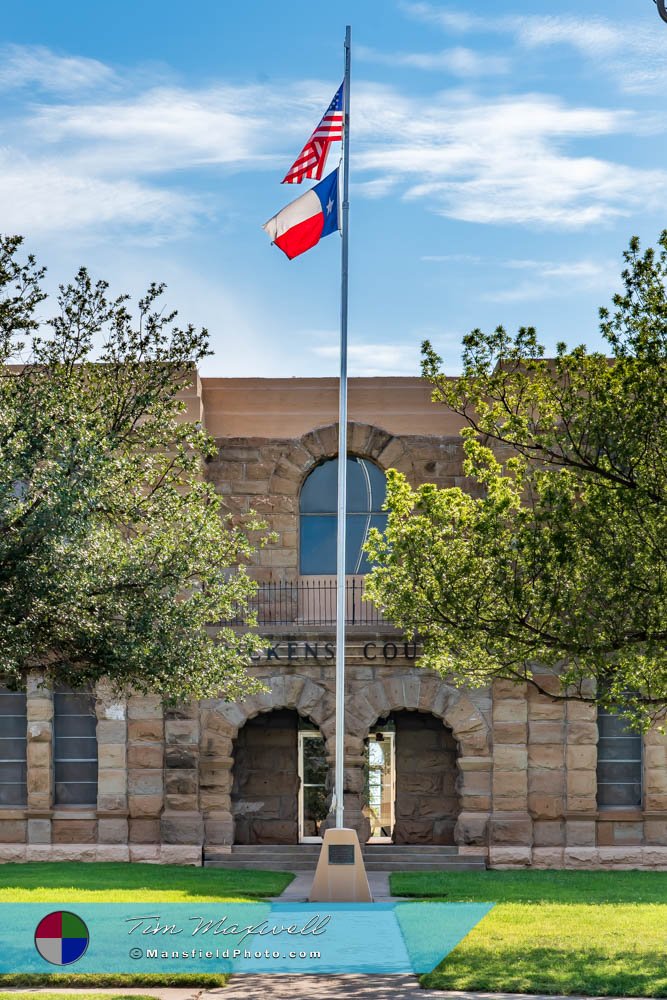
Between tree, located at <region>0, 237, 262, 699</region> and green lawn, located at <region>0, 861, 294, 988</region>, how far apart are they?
308 centimetres

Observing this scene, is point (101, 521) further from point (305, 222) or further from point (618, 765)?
point (618, 765)

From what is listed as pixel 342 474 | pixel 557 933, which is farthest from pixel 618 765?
pixel 557 933

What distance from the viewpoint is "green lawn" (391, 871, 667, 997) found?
14.0 m

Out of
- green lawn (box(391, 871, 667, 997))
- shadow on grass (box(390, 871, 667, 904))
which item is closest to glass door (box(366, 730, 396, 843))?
shadow on grass (box(390, 871, 667, 904))

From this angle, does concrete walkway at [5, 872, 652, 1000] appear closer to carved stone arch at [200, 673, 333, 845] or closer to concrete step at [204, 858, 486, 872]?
concrete step at [204, 858, 486, 872]

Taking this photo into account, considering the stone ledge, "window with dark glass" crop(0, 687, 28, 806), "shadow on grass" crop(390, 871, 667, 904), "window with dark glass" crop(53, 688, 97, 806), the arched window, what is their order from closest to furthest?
"shadow on grass" crop(390, 871, 667, 904) → the stone ledge → "window with dark glass" crop(53, 688, 97, 806) → "window with dark glass" crop(0, 687, 28, 806) → the arched window

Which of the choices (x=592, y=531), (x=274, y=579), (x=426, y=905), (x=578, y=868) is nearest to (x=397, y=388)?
(x=274, y=579)

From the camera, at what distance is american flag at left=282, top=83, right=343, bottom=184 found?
864 inches

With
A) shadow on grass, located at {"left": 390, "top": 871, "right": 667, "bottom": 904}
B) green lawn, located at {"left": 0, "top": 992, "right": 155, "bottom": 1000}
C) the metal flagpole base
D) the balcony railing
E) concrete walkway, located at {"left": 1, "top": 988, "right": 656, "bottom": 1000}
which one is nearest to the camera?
green lawn, located at {"left": 0, "top": 992, "right": 155, "bottom": 1000}

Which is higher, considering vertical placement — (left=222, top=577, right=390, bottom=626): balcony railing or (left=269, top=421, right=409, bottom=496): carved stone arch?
(left=269, top=421, right=409, bottom=496): carved stone arch

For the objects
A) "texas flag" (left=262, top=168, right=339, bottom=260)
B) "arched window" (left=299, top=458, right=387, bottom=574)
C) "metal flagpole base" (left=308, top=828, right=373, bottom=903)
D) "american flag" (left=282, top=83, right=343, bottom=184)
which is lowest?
"metal flagpole base" (left=308, top=828, right=373, bottom=903)

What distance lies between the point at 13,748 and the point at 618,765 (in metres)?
11.5

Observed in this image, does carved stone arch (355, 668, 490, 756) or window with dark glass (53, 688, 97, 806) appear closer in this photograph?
carved stone arch (355, 668, 490, 756)

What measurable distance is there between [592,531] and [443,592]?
210 cm
